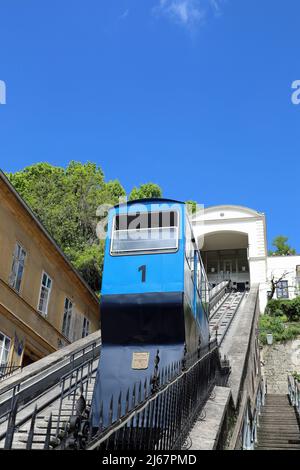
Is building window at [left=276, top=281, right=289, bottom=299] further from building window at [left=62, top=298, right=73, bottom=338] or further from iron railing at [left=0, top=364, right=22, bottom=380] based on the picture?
iron railing at [left=0, top=364, right=22, bottom=380]

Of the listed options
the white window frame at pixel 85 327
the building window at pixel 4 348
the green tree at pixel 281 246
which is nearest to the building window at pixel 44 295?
the building window at pixel 4 348

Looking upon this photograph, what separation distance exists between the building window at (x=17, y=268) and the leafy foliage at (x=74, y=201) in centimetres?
1024

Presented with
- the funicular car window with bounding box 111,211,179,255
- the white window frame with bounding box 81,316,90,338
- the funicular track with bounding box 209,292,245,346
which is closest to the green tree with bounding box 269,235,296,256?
the funicular track with bounding box 209,292,245,346

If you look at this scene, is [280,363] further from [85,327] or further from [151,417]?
[151,417]

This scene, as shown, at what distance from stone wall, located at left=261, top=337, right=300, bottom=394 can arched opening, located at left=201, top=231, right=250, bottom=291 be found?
2153cm

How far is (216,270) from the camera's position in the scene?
161 ft

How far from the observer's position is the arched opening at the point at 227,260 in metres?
47.0

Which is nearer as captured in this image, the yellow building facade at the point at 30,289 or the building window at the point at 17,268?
the yellow building facade at the point at 30,289

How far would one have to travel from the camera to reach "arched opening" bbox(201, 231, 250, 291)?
47.0 metres

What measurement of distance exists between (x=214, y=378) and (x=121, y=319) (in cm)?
208

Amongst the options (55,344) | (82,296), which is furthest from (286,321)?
(55,344)

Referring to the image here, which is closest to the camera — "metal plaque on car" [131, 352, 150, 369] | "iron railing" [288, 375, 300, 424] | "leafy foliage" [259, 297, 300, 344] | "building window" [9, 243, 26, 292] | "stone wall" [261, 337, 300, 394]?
"metal plaque on car" [131, 352, 150, 369]

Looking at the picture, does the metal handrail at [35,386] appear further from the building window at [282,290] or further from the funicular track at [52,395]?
the building window at [282,290]

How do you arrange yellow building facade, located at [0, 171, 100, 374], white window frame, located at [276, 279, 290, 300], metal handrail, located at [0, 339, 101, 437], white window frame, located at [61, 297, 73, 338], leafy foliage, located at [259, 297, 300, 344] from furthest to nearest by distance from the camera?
1. white window frame, located at [276, 279, 290, 300]
2. leafy foliage, located at [259, 297, 300, 344]
3. white window frame, located at [61, 297, 73, 338]
4. yellow building facade, located at [0, 171, 100, 374]
5. metal handrail, located at [0, 339, 101, 437]
